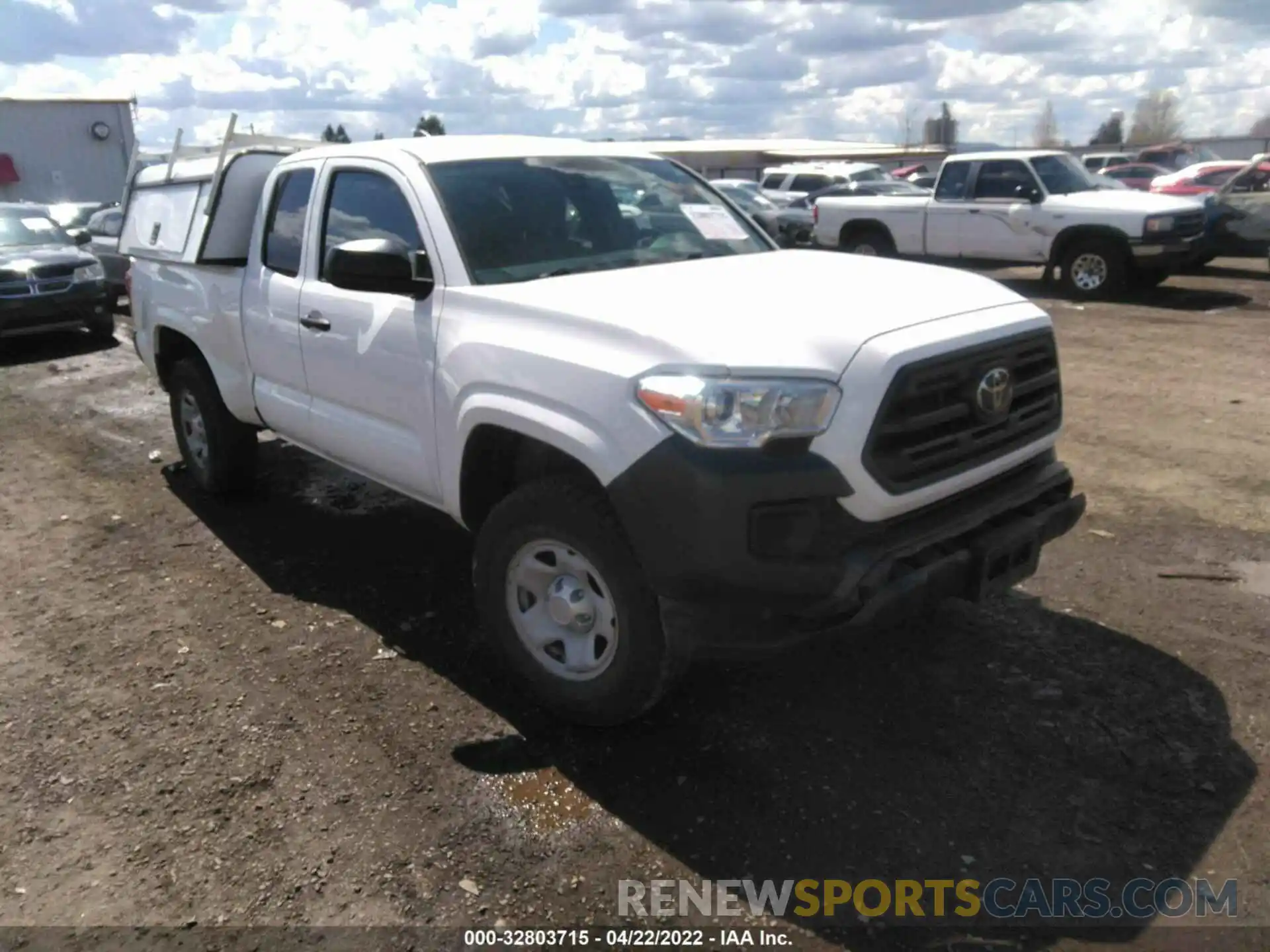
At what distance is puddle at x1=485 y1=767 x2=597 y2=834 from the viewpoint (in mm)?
3275

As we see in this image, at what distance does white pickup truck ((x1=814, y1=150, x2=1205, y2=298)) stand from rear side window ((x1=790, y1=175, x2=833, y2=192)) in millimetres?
8699

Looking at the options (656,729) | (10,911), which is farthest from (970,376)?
(10,911)

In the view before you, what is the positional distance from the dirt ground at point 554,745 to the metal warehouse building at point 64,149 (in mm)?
25968

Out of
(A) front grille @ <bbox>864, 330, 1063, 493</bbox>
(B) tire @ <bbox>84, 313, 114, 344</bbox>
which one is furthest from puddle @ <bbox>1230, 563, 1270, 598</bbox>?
(B) tire @ <bbox>84, 313, 114, 344</bbox>

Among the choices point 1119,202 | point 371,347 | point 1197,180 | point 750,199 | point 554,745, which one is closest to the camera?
point 554,745

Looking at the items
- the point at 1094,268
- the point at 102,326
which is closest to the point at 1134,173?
the point at 1094,268

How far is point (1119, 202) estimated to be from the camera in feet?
42.3

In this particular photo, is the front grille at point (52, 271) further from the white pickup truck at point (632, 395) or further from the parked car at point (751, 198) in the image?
the parked car at point (751, 198)

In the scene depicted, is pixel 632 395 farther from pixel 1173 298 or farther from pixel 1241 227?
pixel 1241 227

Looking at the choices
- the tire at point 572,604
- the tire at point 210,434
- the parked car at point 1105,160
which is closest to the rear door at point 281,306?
the tire at point 210,434

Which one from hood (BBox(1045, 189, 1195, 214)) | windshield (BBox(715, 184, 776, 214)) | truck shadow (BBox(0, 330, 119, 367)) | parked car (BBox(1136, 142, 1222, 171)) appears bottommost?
truck shadow (BBox(0, 330, 119, 367))

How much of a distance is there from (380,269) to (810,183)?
72.4 ft

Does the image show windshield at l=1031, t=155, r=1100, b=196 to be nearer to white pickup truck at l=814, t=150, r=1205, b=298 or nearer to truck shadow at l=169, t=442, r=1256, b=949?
white pickup truck at l=814, t=150, r=1205, b=298

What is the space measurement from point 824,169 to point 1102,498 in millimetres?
20316
